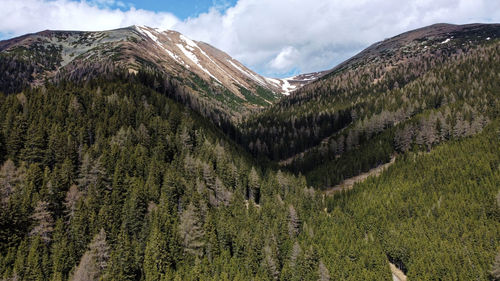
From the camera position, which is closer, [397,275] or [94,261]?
[94,261]

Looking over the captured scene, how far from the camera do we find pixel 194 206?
75.4m

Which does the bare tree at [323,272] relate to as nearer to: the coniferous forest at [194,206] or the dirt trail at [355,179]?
the coniferous forest at [194,206]

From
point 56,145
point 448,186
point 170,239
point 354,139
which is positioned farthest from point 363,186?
point 56,145

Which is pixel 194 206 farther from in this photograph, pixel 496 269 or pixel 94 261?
pixel 496 269

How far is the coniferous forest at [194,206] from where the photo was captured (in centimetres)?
5953

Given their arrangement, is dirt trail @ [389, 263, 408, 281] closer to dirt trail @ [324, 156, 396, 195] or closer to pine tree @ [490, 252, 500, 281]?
pine tree @ [490, 252, 500, 281]

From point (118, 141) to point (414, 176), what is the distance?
105 meters

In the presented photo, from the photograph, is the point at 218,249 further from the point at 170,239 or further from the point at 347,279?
the point at 347,279

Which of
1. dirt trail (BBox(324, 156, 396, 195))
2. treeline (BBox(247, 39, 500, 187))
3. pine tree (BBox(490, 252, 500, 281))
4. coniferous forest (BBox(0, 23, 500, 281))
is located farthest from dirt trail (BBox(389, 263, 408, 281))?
treeline (BBox(247, 39, 500, 187))

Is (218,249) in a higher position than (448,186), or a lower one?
lower

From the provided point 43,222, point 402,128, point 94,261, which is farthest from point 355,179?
point 43,222

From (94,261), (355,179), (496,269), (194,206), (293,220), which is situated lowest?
(496,269)

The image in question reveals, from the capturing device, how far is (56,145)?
76.2 meters

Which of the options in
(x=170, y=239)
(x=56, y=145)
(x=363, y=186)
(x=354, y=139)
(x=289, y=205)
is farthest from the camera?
(x=354, y=139)
